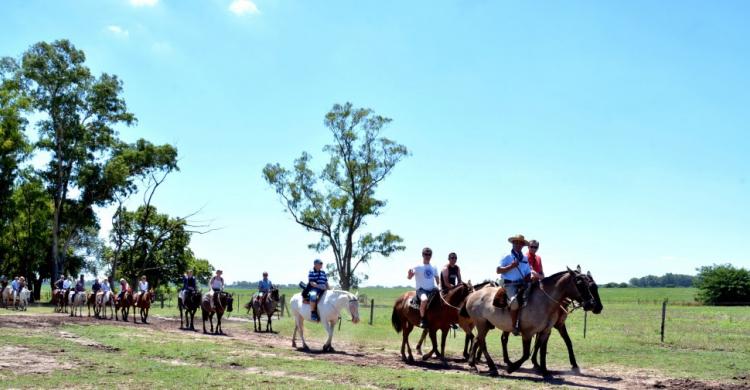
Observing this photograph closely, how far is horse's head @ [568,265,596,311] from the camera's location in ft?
38.6

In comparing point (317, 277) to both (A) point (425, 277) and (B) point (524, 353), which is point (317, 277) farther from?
(B) point (524, 353)

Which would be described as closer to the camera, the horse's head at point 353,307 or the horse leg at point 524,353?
the horse leg at point 524,353

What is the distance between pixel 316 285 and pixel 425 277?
3.99 metres

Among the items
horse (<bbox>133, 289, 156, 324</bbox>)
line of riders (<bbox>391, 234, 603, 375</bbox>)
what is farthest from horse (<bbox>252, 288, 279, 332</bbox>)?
line of riders (<bbox>391, 234, 603, 375</bbox>)

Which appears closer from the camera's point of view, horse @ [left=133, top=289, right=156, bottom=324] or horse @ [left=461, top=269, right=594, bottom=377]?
horse @ [left=461, top=269, right=594, bottom=377]

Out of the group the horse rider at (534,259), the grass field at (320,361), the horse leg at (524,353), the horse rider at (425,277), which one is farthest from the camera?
the horse rider at (425,277)

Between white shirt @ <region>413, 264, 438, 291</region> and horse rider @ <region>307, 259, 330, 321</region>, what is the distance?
3.53 meters

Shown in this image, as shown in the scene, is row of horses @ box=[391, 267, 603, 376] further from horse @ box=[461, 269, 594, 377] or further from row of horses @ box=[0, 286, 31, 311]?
row of horses @ box=[0, 286, 31, 311]

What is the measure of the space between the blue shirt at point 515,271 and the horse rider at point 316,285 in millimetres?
6012

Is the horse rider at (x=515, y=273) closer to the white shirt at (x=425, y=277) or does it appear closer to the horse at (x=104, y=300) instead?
the white shirt at (x=425, y=277)

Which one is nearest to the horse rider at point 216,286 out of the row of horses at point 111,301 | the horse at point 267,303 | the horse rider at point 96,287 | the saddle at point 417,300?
the horse at point 267,303

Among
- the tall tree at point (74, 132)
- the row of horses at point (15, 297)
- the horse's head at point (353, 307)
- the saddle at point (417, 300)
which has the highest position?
the tall tree at point (74, 132)

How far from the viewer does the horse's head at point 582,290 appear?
11758 millimetres

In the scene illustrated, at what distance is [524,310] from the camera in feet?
39.8
